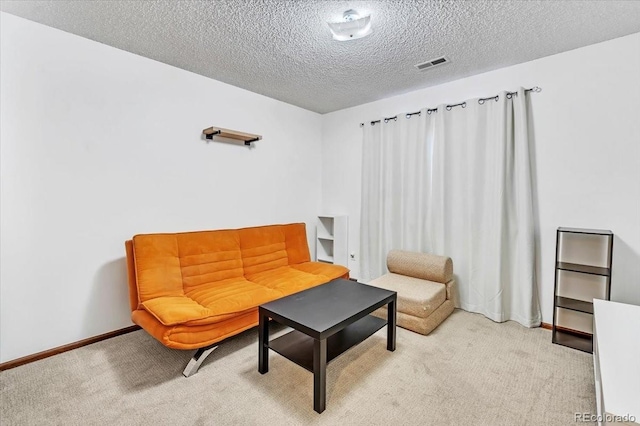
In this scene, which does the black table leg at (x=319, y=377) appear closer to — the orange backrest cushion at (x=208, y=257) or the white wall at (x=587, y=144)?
the orange backrest cushion at (x=208, y=257)

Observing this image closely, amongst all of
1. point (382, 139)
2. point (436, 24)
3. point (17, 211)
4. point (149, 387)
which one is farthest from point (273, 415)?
point (382, 139)

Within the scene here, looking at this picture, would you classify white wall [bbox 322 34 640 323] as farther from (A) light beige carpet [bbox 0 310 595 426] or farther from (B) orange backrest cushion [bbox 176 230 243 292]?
(B) orange backrest cushion [bbox 176 230 243 292]

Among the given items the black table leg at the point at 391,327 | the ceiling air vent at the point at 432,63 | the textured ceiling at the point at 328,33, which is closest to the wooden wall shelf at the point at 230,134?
the textured ceiling at the point at 328,33

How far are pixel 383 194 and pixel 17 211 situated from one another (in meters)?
3.32

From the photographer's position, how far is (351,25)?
1.90 meters

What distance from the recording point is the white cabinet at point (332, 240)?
3.98m

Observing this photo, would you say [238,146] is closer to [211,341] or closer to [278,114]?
[278,114]

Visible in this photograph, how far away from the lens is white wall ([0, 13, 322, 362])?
6.72ft

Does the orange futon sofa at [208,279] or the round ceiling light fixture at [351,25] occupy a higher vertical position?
→ the round ceiling light fixture at [351,25]

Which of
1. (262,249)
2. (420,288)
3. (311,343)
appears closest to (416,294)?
(420,288)

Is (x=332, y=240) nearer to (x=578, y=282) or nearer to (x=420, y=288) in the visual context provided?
(x=420, y=288)

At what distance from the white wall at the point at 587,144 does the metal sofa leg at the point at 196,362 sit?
9.46 feet

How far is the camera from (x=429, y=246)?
326 cm

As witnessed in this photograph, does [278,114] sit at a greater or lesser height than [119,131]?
greater
